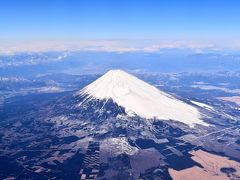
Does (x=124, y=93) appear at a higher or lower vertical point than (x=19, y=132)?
higher

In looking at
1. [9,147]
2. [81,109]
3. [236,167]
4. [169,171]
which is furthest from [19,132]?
[236,167]

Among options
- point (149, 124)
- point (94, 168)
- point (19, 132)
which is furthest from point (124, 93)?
point (94, 168)

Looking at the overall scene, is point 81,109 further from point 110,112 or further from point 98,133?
point 98,133

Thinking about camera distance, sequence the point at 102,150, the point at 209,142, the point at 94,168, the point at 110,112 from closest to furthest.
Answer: the point at 94,168 → the point at 102,150 → the point at 209,142 → the point at 110,112

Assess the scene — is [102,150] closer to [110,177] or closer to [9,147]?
[110,177]

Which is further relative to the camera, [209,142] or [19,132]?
[19,132]

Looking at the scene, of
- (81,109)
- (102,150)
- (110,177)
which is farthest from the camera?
(81,109)
